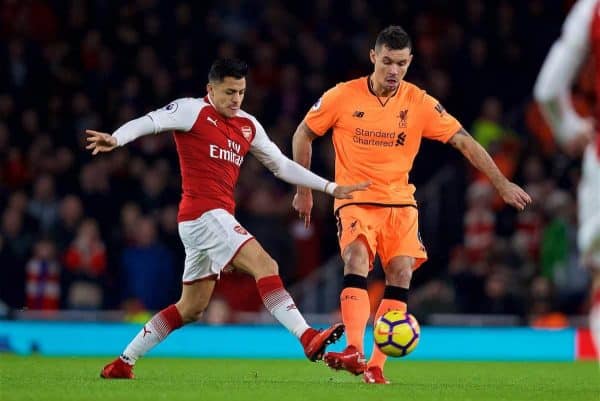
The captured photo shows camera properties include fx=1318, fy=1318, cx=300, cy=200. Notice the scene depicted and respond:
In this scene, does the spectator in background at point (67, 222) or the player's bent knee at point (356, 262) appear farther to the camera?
the spectator in background at point (67, 222)

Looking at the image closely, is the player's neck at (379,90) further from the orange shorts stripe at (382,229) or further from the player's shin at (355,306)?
the player's shin at (355,306)

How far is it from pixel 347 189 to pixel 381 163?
0.77 m

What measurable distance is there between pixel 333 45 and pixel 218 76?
1071 centimetres

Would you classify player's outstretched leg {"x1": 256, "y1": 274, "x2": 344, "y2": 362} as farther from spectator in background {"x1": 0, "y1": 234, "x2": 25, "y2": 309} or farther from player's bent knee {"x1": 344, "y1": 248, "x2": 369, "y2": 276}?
spectator in background {"x1": 0, "y1": 234, "x2": 25, "y2": 309}

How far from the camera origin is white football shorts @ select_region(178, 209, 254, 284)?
28.9 ft

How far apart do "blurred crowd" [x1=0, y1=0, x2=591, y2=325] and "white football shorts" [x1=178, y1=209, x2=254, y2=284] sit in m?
7.02

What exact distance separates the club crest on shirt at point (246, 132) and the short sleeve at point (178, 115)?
349 mm

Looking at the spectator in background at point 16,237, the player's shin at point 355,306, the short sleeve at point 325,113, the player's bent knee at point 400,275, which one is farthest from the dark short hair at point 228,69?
the spectator in background at point 16,237

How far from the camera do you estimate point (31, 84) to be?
18.3 metres

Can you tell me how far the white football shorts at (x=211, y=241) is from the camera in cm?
880

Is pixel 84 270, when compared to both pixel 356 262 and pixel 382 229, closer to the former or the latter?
pixel 382 229

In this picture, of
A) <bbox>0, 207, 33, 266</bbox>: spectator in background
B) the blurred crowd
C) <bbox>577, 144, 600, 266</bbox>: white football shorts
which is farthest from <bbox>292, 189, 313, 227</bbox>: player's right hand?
<bbox>0, 207, 33, 266</bbox>: spectator in background

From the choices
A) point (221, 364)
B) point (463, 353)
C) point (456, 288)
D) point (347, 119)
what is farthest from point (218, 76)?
point (456, 288)

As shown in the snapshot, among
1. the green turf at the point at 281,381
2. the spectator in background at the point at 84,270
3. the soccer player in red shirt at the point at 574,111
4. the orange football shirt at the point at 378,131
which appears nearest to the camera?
the soccer player in red shirt at the point at 574,111
